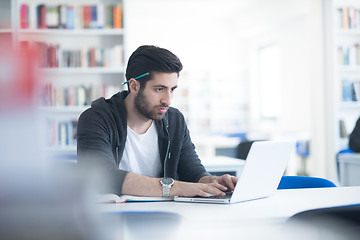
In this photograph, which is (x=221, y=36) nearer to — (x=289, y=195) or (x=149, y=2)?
(x=149, y=2)

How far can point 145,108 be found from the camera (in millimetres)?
1961

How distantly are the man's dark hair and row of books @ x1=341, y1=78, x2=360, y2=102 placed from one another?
141 inches

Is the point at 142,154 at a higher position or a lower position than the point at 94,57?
lower

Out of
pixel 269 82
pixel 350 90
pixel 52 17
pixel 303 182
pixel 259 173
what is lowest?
pixel 303 182

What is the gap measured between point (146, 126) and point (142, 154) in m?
0.14

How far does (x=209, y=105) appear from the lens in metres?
10.1

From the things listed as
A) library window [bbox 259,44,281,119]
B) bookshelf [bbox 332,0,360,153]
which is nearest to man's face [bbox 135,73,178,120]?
bookshelf [bbox 332,0,360,153]

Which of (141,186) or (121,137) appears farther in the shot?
(121,137)

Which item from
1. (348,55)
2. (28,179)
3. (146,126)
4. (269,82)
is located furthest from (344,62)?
(28,179)

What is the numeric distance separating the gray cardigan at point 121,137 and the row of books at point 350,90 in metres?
3.41

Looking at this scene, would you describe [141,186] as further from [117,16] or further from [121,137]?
[117,16]

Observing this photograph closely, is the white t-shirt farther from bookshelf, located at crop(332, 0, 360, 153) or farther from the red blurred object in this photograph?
bookshelf, located at crop(332, 0, 360, 153)

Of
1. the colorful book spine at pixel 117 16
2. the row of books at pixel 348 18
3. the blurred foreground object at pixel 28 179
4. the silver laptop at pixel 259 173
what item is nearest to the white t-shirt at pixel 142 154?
the silver laptop at pixel 259 173

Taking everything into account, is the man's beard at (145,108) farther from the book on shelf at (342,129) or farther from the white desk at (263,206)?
the book on shelf at (342,129)
